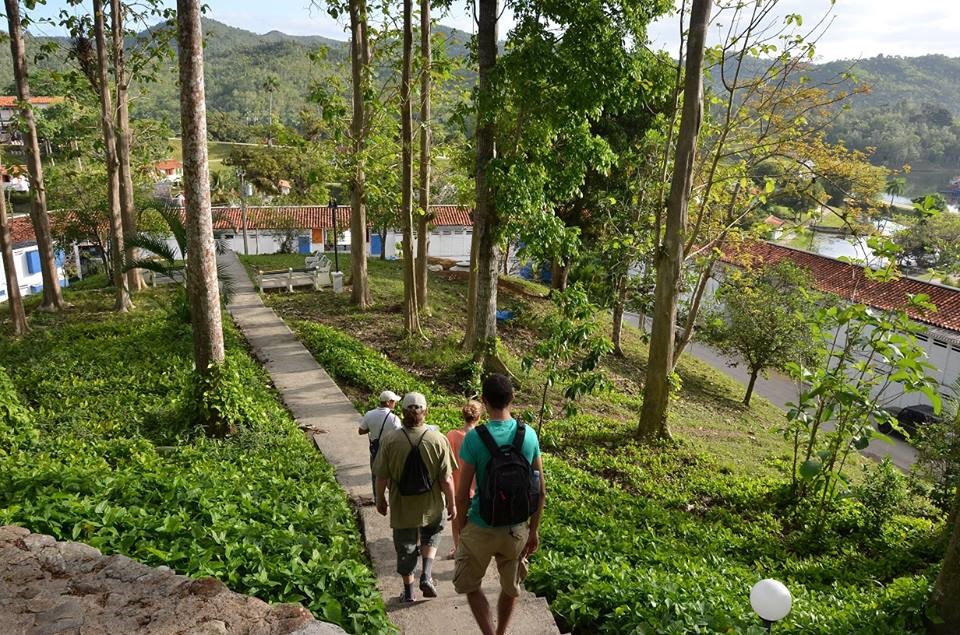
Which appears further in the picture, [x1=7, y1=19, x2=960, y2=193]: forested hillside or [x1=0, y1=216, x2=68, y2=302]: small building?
[x1=7, y1=19, x2=960, y2=193]: forested hillside

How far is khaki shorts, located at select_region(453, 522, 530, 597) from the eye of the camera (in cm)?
381

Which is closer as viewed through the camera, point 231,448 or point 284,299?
point 231,448

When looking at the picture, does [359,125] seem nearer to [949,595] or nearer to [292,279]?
[292,279]

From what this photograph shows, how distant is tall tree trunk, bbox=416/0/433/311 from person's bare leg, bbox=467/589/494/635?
9.51 metres

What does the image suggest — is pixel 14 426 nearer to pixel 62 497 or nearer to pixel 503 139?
pixel 62 497

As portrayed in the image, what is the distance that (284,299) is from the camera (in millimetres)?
15734

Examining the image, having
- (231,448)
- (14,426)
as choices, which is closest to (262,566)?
(231,448)

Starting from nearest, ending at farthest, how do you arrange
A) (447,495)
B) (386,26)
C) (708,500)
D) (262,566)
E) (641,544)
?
(262,566) → (447,495) → (641,544) → (708,500) → (386,26)

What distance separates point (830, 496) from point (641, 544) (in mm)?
2976

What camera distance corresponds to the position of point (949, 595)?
14.4ft

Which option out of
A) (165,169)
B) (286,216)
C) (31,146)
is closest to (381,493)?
(31,146)

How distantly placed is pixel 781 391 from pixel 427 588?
20620 mm

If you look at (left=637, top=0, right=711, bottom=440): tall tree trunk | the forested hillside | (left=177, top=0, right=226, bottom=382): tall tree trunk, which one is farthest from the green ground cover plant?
the forested hillside

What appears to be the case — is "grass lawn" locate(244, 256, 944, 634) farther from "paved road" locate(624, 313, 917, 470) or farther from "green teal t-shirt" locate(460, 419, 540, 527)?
"paved road" locate(624, 313, 917, 470)
